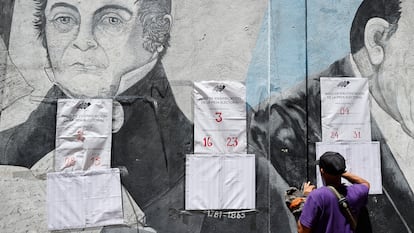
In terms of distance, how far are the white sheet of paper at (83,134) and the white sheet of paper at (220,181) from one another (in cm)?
94

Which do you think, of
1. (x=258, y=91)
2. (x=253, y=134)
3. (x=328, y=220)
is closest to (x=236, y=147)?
(x=253, y=134)

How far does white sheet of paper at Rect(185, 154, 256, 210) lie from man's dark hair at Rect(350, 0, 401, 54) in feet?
6.00

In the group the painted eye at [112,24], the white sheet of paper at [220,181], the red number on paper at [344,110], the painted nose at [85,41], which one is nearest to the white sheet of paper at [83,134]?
the painted nose at [85,41]

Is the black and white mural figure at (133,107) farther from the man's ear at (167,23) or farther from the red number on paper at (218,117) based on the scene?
the red number on paper at (218,117)

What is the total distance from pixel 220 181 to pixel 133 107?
49.1 inches

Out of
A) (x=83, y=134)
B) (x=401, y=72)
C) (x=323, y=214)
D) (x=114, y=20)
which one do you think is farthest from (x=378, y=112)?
(x=83, y=134)

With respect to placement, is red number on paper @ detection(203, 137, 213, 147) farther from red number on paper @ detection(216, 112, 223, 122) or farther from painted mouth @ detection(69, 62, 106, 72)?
painted mouth @ detection(69, 62, 106, 72)

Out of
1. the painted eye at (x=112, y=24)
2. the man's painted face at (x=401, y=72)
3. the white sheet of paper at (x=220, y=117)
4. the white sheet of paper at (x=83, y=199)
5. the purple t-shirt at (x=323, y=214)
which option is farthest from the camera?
the man's painted face at (x=401, y=72)

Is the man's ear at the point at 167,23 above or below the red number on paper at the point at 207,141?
above

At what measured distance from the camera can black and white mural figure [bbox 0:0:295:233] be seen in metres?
4.41

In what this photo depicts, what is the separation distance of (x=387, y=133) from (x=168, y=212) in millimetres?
2604

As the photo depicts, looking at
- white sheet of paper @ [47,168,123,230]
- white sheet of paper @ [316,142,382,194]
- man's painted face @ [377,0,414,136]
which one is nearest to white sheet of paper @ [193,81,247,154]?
white sheet of paper @ [316,142,382,194]

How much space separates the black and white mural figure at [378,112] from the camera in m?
4.50

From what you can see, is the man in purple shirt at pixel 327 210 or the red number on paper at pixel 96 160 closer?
the man in purple shirt at pixel 327 210
